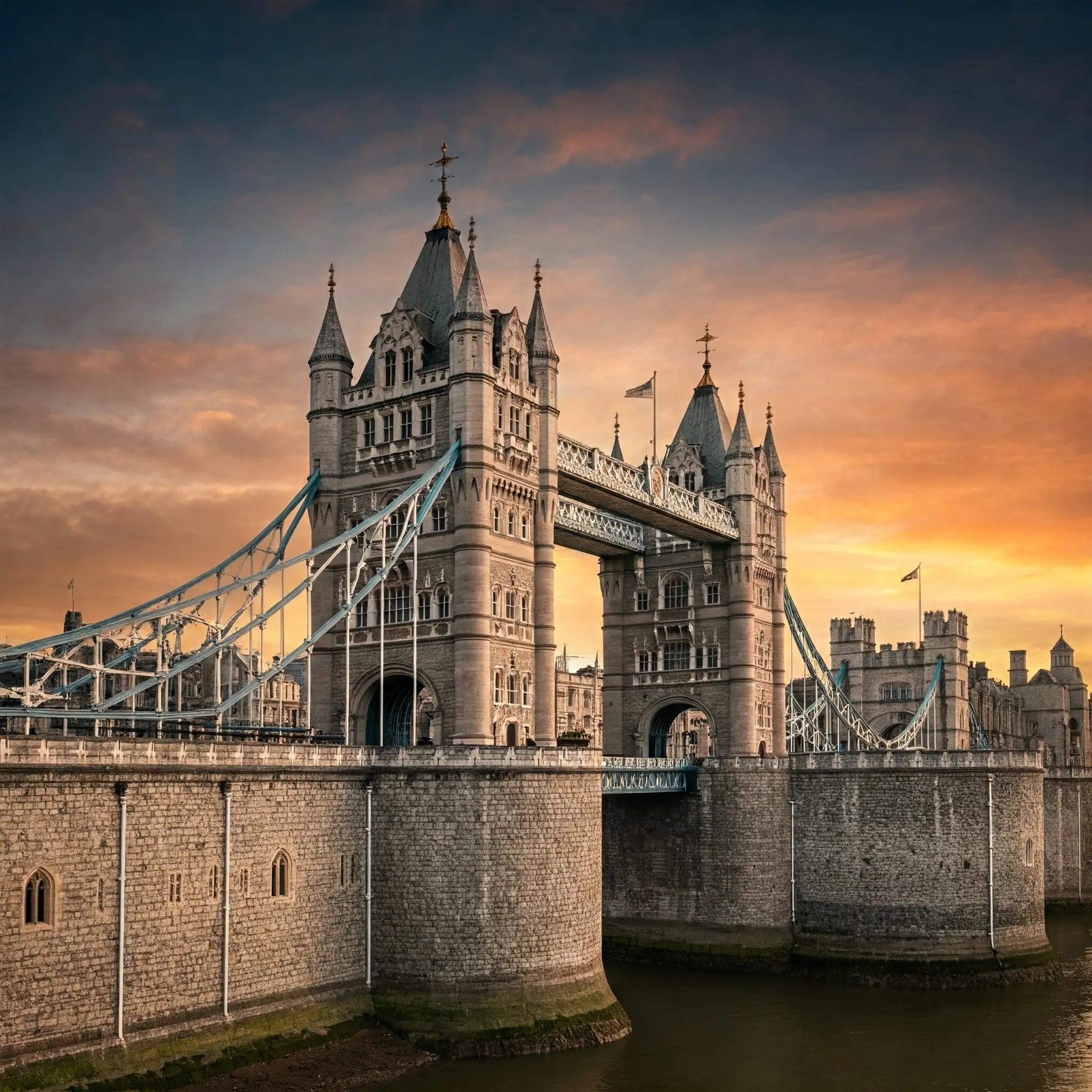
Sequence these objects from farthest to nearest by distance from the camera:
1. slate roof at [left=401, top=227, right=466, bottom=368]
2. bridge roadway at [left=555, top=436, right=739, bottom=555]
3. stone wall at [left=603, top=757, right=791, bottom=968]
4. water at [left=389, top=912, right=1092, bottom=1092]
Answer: stone wall at [left=603, top=757, right=791, bottom=968] < bridge roadway at [left=555, top=436, right=739, bottom=555] < slate roof at [left=401, top=227, right=466, bottom=368] < water at [left=389, top=912, right=1092, bottom=1092]

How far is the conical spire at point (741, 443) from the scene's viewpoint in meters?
76.4

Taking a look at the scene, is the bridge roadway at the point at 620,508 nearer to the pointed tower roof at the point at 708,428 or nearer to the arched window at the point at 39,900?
the pointed tower roof at the point at 708,428

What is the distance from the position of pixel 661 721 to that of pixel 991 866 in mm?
21185

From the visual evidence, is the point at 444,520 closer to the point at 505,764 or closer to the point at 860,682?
the point at 505,764

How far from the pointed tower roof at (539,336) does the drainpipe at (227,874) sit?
85.5 ft

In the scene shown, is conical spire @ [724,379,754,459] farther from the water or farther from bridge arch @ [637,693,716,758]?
the water

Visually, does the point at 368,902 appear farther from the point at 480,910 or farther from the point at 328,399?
the point at 328,399

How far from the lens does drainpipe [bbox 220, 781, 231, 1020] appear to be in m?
39.9

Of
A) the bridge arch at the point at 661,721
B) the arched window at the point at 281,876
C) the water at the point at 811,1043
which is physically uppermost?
the bridge arch at the point at 661,721

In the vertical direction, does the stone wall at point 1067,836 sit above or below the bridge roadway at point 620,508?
below

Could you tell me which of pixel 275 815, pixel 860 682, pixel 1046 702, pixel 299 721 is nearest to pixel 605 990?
pixel 275 815

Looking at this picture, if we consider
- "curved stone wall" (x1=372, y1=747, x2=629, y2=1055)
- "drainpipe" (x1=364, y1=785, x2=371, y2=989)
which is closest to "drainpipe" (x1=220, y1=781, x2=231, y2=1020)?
"drainpipe" (x1=364, y1=785, x2=371, y2=989)

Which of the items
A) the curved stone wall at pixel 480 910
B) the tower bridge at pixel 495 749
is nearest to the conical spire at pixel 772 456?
the tower bridge at pixel 495 749

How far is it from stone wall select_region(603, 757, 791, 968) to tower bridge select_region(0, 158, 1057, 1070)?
0.44ft
